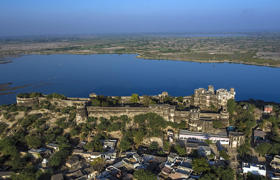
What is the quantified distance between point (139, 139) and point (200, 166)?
13.2ft

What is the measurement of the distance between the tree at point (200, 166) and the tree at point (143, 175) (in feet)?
6.01

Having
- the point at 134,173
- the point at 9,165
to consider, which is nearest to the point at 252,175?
the point at 134,173

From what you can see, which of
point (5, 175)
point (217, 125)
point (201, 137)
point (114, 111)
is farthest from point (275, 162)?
point (5, 175)

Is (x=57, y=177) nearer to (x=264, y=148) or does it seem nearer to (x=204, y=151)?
(x=204, y=151)

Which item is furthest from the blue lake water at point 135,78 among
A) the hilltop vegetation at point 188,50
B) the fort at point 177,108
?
the fort at point 177,108

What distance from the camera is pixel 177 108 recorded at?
564 inches

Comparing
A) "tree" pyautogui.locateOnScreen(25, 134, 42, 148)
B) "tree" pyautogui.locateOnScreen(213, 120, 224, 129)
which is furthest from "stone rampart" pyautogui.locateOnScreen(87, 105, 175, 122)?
"tree" pyautogui.locateOnScreen(213, 120, 224, 129)

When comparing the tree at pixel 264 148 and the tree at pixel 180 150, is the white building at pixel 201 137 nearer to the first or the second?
the tree at pixel 180 150

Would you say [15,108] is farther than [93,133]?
Yes

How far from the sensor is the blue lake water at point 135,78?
24312 mm

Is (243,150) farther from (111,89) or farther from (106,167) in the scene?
(111,89)

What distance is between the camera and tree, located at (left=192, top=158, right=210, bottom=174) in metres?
9.41

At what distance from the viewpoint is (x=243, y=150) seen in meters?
11.4

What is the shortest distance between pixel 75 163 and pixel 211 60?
33952 mm
